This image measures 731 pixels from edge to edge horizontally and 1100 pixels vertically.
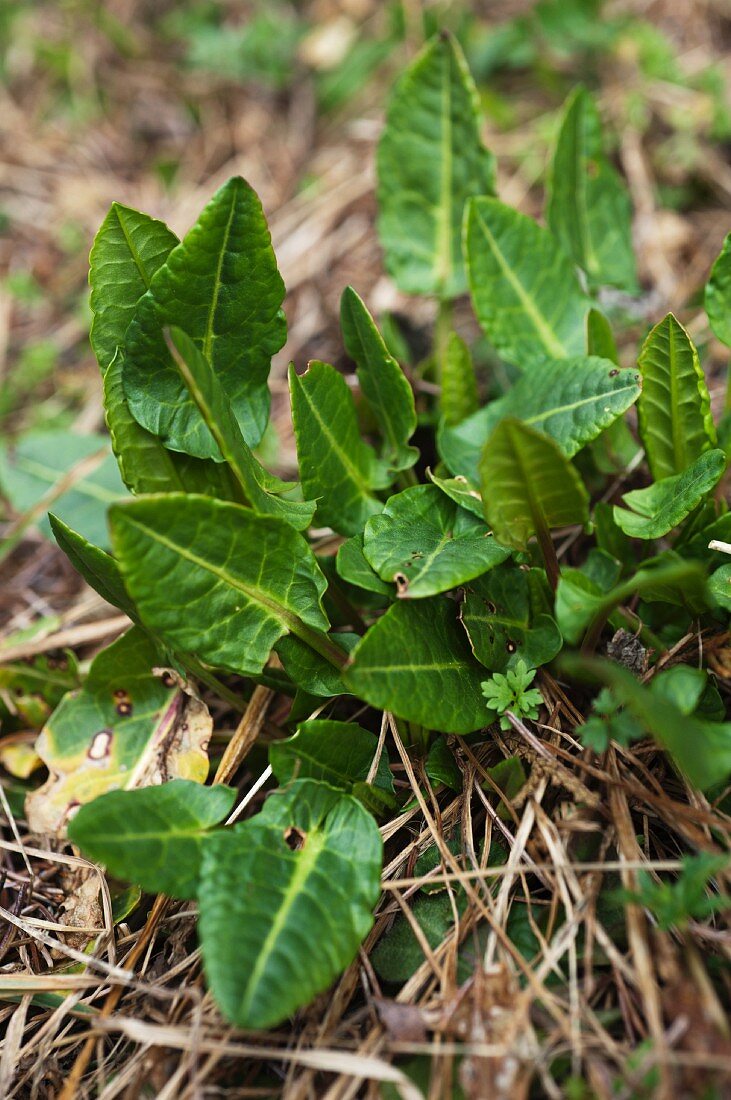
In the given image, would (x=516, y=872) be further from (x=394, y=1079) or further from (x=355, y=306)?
(x=355, y=306)

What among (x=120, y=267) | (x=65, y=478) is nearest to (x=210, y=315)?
(x=120, y=267)

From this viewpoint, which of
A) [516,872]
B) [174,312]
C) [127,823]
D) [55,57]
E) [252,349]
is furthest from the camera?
[55,57]

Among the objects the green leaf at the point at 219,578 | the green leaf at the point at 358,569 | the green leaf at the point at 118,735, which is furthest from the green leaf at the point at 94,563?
the green leaf at the point at 358,569

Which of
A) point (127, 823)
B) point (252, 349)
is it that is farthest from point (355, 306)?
point (127, 823)

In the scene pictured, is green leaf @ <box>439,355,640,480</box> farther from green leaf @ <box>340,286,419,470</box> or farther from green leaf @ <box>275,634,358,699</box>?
green leaf @ <box>275,634,358,699</box>

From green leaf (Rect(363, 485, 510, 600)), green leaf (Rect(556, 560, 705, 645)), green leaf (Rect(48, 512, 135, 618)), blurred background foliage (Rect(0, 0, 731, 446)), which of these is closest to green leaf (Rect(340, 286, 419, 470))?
green leaf (Rect(363, 485, 510, 600))

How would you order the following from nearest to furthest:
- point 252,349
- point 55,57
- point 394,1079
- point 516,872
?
1. point 394,1079
2. point 516,872
3. point 252,349
4. point 55,57

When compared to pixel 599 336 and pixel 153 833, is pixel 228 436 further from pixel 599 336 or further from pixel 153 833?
pixel 599 336
